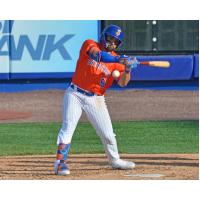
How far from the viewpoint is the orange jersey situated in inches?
400

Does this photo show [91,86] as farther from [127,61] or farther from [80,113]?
[127,61]

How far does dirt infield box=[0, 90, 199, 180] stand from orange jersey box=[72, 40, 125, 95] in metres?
1.00

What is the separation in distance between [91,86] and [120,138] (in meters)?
4.28

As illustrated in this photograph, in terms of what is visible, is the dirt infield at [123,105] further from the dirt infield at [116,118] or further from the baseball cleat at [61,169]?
the baseball cleat at [61,169]

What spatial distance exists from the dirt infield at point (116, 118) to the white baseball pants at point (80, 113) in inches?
17.5

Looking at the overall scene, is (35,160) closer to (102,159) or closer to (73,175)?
(102,159)

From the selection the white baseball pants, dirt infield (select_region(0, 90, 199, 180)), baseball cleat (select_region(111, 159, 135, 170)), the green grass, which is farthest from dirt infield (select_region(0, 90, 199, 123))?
the white baseball pants

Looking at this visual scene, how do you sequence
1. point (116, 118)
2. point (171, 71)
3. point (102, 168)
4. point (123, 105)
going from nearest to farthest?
point (102, 168)
point (116, 118)
point (123, 105)
point (171, 71)

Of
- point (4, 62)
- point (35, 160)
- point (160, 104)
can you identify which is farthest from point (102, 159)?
point (4, 62)

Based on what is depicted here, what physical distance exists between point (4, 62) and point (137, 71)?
119 inches

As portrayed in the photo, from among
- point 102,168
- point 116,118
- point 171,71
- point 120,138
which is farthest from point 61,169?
point 171,71

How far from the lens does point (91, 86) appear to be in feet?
33.6

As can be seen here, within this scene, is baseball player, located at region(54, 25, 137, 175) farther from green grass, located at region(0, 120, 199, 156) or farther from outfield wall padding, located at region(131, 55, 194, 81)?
outfield wall padding, located at region(131, 55, 194, 81)

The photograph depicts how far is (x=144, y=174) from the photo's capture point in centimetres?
1038
